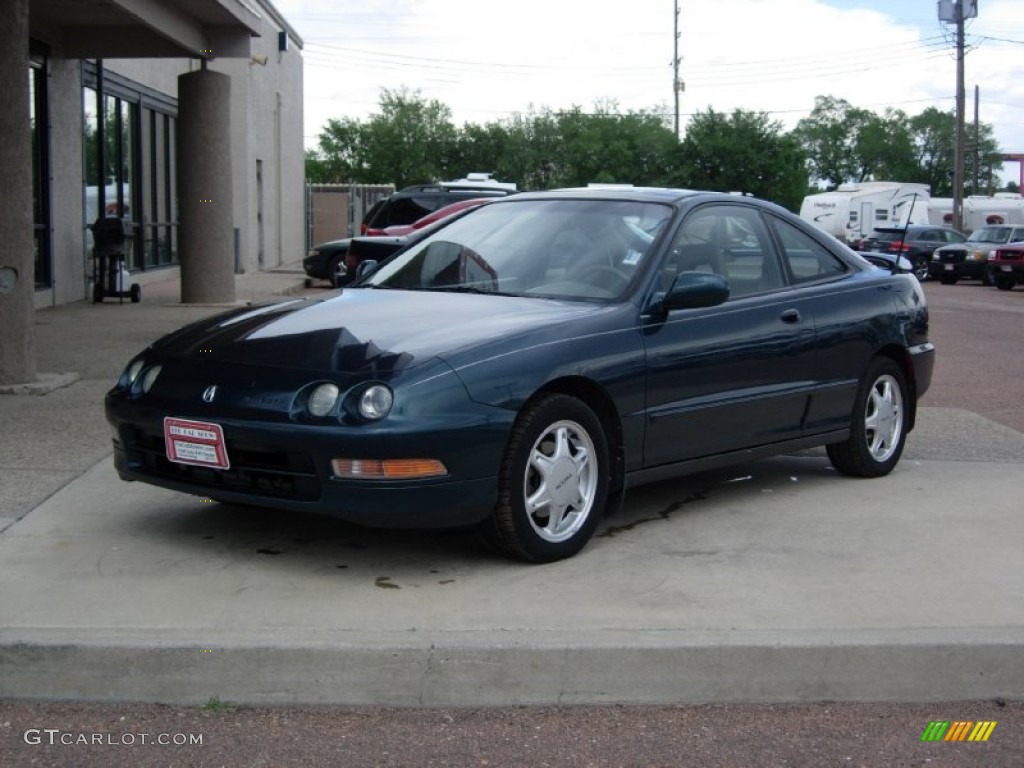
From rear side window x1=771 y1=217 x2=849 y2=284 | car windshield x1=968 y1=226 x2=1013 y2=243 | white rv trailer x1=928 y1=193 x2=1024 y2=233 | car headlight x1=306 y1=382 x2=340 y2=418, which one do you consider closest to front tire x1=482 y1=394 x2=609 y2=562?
car headlight x1=306 y1=382 x2=340 y2=418

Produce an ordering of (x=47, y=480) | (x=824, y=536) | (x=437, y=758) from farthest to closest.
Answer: (x=47, y=480) → (x=824, y=536) → (x=437, y=758)

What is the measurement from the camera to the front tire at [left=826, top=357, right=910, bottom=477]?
23.4 feet

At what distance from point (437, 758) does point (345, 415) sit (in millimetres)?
1446

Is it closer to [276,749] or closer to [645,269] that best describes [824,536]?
[645,269]

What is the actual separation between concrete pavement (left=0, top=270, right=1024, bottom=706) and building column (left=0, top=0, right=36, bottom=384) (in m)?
2.82

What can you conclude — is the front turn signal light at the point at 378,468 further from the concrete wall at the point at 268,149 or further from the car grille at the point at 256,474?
the concrete wall at the point at 268,149

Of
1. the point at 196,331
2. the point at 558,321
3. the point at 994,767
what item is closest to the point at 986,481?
the point at 558,321

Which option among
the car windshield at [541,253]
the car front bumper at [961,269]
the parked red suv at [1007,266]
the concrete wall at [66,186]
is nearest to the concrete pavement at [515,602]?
the car windshield at [541,253]

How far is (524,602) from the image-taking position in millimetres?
4797

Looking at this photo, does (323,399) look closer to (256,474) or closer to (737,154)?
(256,474)

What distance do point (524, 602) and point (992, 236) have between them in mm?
37065

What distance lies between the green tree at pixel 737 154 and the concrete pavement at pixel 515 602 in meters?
55.4

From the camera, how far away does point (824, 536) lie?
5949 millimetres

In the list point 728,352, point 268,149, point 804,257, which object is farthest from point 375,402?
point 268,149
